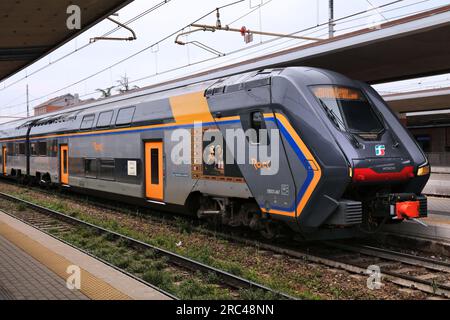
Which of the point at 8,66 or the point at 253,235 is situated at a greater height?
the point at 8,66

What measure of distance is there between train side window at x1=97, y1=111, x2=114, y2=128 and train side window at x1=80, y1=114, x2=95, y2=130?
0.57 metres

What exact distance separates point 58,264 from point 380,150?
212 inches

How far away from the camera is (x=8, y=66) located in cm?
1239

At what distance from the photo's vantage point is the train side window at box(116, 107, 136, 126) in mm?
12424

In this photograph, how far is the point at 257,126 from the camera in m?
8.17

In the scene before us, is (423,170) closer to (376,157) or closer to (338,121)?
(376,157)

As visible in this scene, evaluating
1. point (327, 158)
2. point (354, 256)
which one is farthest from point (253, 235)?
point (327, 158)

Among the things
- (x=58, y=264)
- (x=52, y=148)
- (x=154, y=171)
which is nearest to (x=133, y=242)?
(x=58, y=264)

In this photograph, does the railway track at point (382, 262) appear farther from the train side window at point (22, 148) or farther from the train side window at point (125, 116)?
the train side window at point (22, 148)

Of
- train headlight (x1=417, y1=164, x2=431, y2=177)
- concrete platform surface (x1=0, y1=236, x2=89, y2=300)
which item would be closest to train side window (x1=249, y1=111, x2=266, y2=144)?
train headlight (x1=417, y1=164, x2=431, y2=177)

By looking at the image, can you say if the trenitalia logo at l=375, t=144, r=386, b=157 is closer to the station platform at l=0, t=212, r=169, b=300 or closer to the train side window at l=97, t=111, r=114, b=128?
the station platform at l=0, t=212, r=169, b=300
